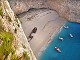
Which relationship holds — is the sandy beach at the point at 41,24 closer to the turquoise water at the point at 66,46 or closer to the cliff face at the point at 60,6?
the cliff face at the point at 60,6

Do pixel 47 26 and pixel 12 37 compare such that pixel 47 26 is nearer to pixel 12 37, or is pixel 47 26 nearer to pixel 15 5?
pixel 15 5

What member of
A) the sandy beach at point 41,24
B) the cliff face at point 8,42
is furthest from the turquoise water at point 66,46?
the cliff face at point 8,42

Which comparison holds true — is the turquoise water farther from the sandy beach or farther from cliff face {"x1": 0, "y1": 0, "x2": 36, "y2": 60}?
cliff face {"x1": 0, "y1": 0, "x2": 36, "y2": 60}

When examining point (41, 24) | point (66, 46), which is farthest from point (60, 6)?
point (66, 46)

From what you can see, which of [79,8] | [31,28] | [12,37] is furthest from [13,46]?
[79,8]

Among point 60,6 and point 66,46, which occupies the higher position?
point 60,6

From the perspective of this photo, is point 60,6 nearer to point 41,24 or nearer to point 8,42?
point 41,24
